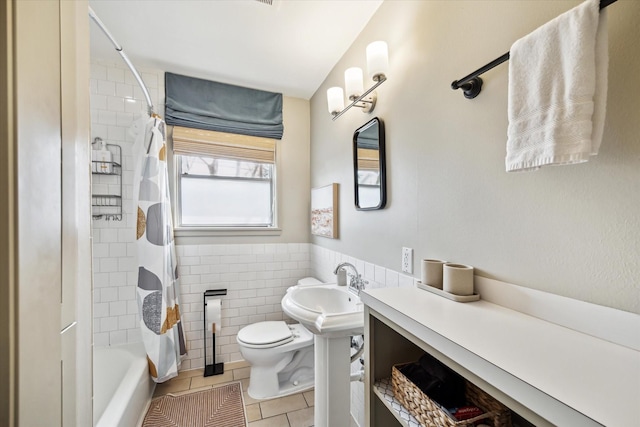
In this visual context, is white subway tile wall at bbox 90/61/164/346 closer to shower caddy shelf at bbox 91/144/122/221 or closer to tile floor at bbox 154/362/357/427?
shower caddy shelf at bbox 91/144/122/221

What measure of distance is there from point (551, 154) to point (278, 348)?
185 centimetres

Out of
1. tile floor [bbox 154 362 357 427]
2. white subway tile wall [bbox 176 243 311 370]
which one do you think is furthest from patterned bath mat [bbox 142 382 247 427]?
white subway tile wall [bbox 176 243 311 370]

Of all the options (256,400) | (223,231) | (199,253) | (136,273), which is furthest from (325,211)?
(136,273)

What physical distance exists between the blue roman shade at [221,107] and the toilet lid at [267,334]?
5.54ft

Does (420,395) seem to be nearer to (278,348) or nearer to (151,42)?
(278,348)

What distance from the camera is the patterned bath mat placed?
1.62 metres

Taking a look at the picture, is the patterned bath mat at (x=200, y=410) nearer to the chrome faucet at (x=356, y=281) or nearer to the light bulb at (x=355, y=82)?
the chrome faucet at (x=356, y=281)

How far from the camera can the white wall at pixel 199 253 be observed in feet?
6.52

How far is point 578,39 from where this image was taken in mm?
557

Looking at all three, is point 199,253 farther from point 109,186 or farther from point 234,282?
point 109,186

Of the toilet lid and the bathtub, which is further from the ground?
the toilet lid

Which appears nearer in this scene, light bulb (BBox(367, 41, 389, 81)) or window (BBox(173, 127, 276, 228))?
light bulb (BBox(367, 41, 389, 81))

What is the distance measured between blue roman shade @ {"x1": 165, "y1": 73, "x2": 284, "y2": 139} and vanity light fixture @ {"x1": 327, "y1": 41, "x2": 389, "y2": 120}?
86 centimetres

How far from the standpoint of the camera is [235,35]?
1.69 m
